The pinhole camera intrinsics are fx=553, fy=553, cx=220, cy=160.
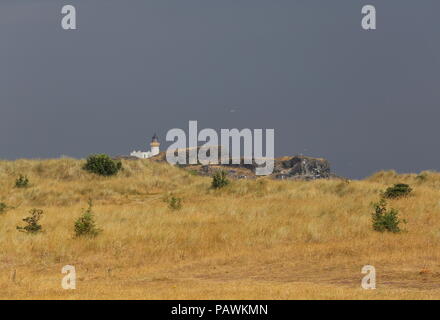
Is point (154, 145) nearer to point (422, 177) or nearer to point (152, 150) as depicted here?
point (152, 150)

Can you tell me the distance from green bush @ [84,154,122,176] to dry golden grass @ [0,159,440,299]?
5810mm

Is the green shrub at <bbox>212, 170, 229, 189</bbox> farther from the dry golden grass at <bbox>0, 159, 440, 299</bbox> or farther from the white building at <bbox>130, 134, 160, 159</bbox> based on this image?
the white building at <bbox>130, 134, 160, 159</bbox>

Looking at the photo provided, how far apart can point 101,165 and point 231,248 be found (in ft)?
73.4

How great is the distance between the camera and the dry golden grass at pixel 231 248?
41.0 feet

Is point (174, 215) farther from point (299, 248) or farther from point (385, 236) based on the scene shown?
point (385, 236)

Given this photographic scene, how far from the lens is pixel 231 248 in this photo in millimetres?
18750

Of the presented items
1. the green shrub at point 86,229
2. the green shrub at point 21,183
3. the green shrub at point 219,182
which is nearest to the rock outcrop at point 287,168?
the green shrub at point 219,182

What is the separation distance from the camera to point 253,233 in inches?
814

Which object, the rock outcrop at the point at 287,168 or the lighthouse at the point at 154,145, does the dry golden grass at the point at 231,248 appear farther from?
the lighthouse at the point at 154,145

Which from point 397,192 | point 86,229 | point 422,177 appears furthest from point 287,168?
point 86,229

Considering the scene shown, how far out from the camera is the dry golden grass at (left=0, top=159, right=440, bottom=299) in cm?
1250

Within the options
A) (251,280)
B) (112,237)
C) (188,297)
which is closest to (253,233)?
(112,237)

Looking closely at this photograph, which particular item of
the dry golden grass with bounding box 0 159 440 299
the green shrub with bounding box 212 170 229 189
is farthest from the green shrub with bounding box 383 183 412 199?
the green shrub with bounding box 212 170 229 189
